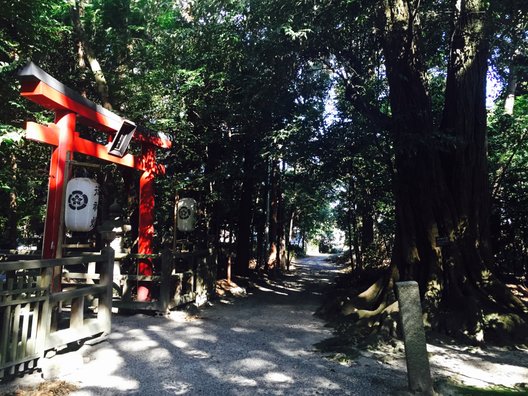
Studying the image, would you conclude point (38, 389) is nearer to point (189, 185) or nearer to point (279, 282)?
point (189, 185)


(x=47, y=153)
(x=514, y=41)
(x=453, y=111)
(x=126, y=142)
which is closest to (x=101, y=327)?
(x=126, y=142)

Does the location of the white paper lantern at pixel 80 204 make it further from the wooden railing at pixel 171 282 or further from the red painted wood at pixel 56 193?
the wooden railing at pixel 171 282

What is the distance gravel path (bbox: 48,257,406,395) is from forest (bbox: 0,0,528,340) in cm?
183

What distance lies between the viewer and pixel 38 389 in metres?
4.06

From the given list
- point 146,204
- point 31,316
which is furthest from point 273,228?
point 31,316

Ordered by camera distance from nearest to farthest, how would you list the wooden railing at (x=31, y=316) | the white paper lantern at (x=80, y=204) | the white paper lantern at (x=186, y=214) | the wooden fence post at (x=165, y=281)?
the wooden railing at (x=31, y=316)
the white paper lantern at (x=80, y=204)
the wooden fence post at (x=165, y=281)
the white paper lantern at (x=186, y=214)

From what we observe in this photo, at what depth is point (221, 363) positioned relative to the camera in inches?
202

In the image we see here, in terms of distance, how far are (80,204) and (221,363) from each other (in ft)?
10.3

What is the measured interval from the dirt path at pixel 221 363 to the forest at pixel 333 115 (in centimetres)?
192

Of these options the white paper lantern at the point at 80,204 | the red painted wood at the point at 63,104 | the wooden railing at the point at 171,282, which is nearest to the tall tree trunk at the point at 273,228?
the wooden railing at the point at 171,282

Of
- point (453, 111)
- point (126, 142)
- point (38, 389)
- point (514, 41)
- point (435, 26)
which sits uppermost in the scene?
point (435, 26)

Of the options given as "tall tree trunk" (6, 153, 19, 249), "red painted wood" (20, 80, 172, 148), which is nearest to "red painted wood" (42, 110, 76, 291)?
"red painted wood" (20, 80, 172, 148)

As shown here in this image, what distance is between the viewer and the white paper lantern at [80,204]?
607cm

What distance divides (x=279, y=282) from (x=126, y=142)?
9.29 meters
